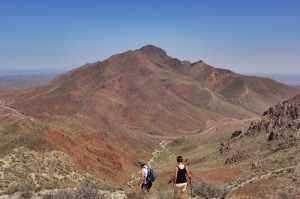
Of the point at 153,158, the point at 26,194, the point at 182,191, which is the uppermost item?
the point at 182,191

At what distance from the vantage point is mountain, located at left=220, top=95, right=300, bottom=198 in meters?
35.5

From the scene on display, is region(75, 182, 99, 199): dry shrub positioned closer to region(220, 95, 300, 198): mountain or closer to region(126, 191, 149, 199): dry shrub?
region(126, 191, 149, 199): dry shrub

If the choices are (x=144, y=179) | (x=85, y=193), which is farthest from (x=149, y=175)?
(x=85, y=193)

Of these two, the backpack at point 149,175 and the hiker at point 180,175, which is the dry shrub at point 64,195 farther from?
the hiker at point 180,175

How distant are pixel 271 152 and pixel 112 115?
87060 mm

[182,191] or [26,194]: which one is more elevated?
[182,191]

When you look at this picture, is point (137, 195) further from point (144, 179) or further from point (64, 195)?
point (64, 195)

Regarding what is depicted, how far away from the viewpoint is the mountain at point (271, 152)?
1396 inches

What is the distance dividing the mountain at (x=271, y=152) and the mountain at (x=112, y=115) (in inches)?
721

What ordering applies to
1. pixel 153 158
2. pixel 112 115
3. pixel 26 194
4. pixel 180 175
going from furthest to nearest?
pixel 112 115
pixel 153 158
pixel 26 194
pixel 180 175

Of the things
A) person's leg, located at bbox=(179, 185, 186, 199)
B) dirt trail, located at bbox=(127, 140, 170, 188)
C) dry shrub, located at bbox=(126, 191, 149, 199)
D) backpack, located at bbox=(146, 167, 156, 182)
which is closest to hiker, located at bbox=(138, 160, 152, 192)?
backpack, located at bbox=(146, 167, 156, 182)

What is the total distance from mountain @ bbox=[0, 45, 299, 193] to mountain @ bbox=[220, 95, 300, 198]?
18305mm

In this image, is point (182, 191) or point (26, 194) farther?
point (26, 194)

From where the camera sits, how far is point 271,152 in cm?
5950
